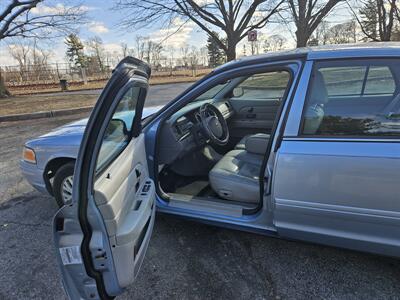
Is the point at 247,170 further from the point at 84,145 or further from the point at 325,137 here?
the point at 84,145

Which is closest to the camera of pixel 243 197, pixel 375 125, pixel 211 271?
pixel 375 125

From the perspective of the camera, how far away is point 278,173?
6.55ft

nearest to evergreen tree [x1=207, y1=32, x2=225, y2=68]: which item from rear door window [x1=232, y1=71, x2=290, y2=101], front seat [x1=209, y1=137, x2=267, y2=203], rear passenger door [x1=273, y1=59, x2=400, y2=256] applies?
rear door window [x1=232, y1=71, x2=290, y2=101]

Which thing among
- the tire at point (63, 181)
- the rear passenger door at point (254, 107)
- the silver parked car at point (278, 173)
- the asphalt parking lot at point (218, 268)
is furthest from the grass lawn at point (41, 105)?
the silver parked car at point (278, 173)

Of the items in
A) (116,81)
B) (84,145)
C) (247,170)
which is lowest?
(247,170)

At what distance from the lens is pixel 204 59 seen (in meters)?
56.6

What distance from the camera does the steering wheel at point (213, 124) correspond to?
306 cm

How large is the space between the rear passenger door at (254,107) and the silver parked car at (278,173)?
1.32 metres

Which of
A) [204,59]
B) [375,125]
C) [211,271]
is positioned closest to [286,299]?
[211,271]

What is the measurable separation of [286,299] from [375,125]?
128cm

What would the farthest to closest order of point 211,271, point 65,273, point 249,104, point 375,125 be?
point 249,104 → point 211,271 → point 375,125 → point 65,273

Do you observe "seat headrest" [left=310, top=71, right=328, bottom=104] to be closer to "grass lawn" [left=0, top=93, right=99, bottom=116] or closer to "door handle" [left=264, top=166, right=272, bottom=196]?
"door handle" [left=264, top=166, right=272, bottom=196]

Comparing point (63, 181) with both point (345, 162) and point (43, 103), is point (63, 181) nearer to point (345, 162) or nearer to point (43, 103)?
point (345, 162)

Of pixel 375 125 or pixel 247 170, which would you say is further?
pixel 247 170
